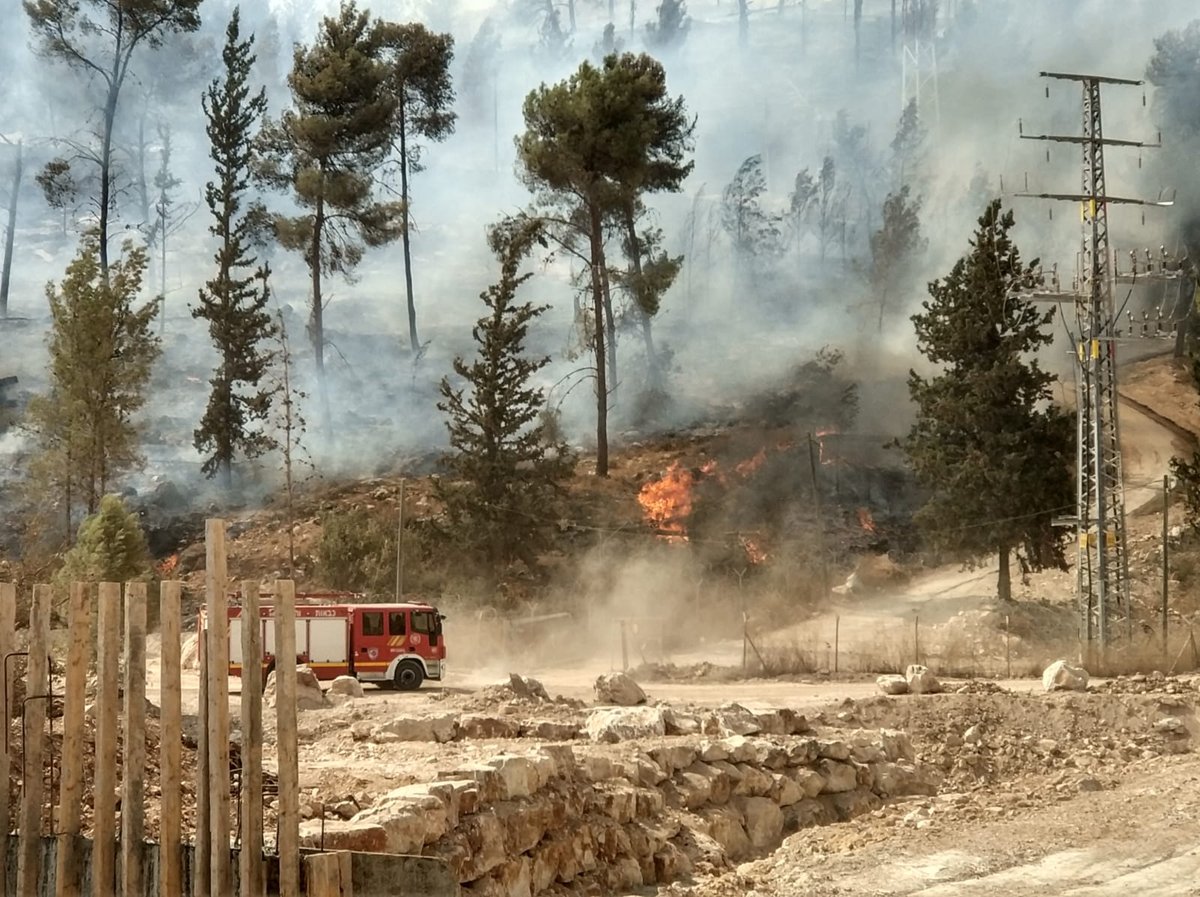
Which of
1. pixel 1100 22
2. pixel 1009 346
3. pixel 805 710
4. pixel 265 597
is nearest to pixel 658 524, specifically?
pixel 1009 346

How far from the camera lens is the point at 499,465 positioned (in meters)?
52.7

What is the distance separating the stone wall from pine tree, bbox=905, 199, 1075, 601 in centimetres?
2630

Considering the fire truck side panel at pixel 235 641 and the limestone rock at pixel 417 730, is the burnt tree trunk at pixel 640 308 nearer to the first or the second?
the fire truck side panel at pixel 235 641

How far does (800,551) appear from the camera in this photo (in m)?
56.9

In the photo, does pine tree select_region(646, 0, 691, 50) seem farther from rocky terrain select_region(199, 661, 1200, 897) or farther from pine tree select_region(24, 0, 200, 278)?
rocky terrain select_region(199, 661, 1200, 897)

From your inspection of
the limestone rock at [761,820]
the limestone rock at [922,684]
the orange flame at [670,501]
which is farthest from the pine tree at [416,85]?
the limestone rock at [761,820]

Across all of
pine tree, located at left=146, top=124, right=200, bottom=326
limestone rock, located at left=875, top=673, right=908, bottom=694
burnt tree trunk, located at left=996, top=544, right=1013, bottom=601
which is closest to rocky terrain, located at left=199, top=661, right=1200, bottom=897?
limestone rock, located at left=875, top=673, right=908, bottom=694

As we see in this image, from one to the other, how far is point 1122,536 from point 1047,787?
16.9m

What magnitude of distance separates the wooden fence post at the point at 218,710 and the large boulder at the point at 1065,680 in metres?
22.9

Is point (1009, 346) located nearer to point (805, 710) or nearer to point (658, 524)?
point (658, 524)

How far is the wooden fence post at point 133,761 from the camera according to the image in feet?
38.4

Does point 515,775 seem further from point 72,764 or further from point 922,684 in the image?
point 922,684

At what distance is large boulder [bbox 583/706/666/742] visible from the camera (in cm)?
2150

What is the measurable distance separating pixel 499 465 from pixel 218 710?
41.2 m
